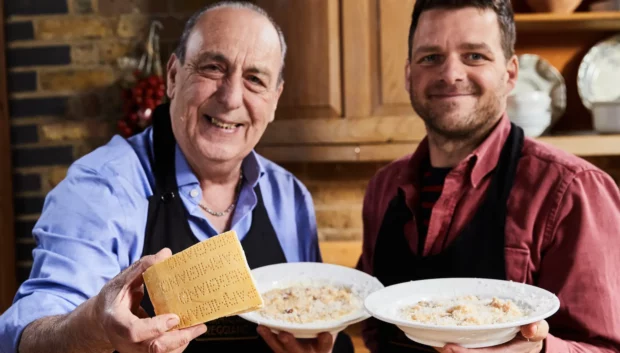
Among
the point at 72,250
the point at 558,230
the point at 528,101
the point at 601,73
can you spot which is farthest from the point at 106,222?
the point at 601,73

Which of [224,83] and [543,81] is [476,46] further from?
[543,81]

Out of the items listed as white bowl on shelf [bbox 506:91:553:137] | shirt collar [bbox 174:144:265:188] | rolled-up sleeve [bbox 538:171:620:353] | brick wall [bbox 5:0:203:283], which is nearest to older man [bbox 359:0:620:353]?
rolled-up sleeve [bbox 538:171:620:353]

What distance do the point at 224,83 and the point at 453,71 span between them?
1.72ft

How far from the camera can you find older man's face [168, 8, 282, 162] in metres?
1.45

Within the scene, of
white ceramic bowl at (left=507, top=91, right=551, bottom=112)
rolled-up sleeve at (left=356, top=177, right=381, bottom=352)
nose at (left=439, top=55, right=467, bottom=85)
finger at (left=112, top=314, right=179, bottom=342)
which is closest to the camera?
finger at (left=112, top=314, right=179, bottom=342)

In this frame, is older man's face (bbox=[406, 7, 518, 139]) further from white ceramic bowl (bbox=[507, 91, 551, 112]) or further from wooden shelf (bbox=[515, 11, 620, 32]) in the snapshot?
wooden shelf (bbox=[515, 11, 620, 32])

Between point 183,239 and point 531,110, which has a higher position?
point 531,110

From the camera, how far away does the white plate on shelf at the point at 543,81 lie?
7.88ft

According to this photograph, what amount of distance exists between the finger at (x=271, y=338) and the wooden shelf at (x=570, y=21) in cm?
152

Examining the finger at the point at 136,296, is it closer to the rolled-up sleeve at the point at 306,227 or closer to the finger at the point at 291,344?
the finger at the point at 291,344

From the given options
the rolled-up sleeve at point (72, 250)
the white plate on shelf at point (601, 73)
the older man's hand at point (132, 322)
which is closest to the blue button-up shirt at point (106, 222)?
the rolled-up sleeve at point (72, 250)

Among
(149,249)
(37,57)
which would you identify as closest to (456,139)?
(149,249)

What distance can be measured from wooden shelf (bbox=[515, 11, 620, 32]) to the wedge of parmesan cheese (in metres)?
1.67

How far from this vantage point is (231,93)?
1448 millimetres
